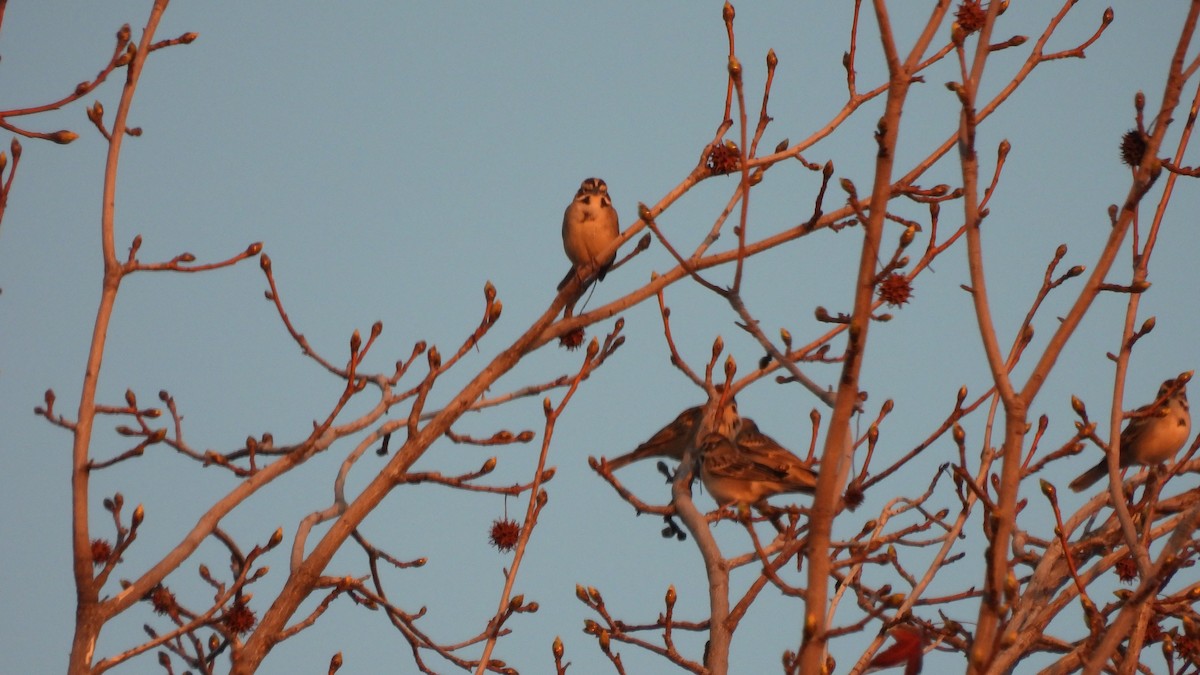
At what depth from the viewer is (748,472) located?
329 inches

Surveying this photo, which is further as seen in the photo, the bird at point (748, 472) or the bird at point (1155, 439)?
the bird at point (1155, 439)

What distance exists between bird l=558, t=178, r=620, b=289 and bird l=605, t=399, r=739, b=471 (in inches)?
44.7

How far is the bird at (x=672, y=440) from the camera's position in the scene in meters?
9.18

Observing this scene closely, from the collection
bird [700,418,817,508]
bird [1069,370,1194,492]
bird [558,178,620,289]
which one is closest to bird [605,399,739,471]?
bird [700,418,817,508]

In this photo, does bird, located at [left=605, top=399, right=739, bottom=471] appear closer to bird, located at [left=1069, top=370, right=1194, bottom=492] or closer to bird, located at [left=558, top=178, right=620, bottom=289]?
bird, located at [left=558, top=178, right=620, bottom=289]

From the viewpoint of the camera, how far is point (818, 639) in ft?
9.18

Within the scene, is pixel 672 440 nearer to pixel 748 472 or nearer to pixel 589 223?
pixel 748 472

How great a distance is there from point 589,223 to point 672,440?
156cm

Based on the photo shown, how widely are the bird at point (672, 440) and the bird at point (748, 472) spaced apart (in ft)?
0.99

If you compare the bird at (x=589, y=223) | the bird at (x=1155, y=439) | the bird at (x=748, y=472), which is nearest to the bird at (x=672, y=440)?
the bird at (x=748, y=472)

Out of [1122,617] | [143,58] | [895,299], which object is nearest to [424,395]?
[143,58]

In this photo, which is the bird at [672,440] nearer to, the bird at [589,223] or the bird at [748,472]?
the bird at [748,472]

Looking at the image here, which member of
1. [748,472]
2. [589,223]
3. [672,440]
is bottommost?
[748,472]

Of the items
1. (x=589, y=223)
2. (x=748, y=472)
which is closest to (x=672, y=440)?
(x=748, y=472)
